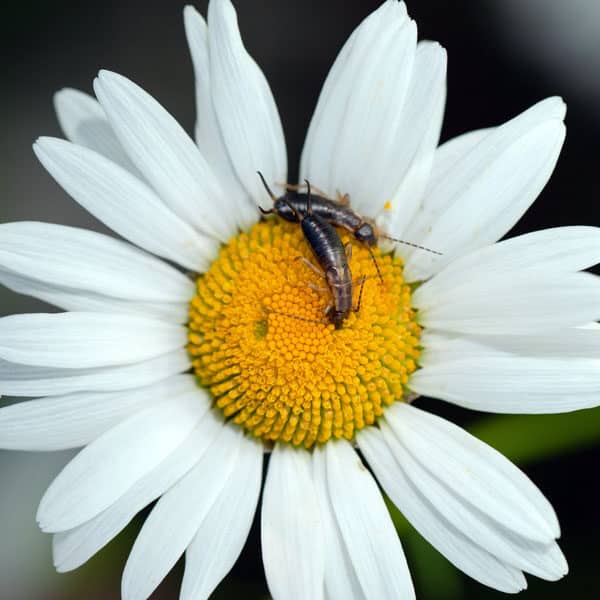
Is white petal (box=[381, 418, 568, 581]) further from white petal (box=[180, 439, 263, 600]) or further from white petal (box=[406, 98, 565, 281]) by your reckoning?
white petal (box=[406, 98, 565, 281])

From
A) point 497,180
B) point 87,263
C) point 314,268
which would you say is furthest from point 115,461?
point 497,180

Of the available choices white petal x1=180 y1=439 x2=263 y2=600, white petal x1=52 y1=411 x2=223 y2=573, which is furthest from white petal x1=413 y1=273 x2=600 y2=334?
white petal x1=52 y1=411 x2=223 y2=573

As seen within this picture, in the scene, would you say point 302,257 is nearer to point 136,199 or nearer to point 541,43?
point 136,199

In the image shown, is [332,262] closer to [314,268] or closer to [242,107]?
[314,268]

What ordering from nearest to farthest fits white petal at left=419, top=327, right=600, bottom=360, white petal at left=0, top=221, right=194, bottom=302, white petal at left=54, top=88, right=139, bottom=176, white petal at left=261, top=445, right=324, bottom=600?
white petal at left=419, top=327, right=600, bottom=360, white petal at left=261, top=445, right=324, bottom=600, white petal at left=0, top=221, right=194, bottom=302, white petal at left=54, top=88, right=139, bottom=176

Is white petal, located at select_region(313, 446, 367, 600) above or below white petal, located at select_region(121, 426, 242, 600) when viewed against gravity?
below

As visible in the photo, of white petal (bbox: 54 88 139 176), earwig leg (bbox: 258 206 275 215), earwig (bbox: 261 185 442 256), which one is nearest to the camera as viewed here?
earwig (bbox: 261 185 442 256)

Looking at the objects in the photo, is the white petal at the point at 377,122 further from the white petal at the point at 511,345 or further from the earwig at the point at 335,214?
the white petal at the point at 511,345

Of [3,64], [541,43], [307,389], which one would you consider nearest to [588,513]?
[307,389]
